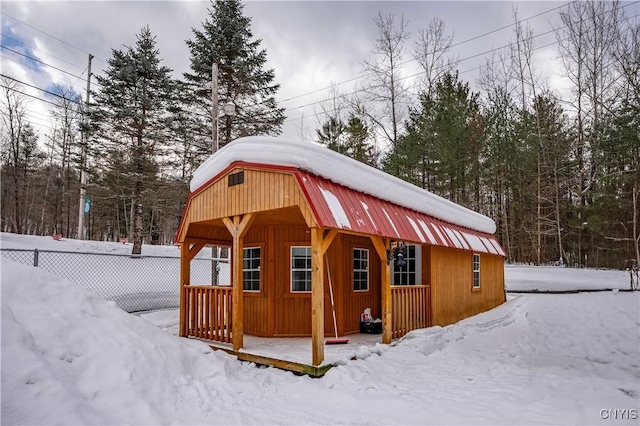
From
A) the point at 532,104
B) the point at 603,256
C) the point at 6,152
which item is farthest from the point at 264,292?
the point at 6,152

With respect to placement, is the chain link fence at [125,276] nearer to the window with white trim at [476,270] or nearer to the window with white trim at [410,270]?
the window with white trim at [410,270]

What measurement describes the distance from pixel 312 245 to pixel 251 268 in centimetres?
325

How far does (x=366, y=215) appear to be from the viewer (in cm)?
610

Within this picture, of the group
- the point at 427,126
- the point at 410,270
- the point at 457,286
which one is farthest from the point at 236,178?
the point at 427,126

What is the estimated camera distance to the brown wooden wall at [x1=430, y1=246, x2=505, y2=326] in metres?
8.45

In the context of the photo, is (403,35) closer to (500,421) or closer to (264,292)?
(264,292)

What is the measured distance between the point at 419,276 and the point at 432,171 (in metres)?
12.7

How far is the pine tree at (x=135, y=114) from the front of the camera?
651 inches

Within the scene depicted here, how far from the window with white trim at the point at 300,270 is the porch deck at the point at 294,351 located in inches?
38.4

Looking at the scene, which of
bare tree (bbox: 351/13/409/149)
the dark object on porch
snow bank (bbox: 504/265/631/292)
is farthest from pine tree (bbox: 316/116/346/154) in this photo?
the dark object on porch

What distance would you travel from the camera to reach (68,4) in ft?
33.3

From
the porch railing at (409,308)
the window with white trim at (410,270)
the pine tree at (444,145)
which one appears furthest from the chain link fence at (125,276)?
the pine tree at (444,145)

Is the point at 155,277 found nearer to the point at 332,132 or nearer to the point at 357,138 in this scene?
the point at 332,132

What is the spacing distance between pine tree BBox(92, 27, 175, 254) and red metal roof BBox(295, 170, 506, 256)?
41.5 feet
